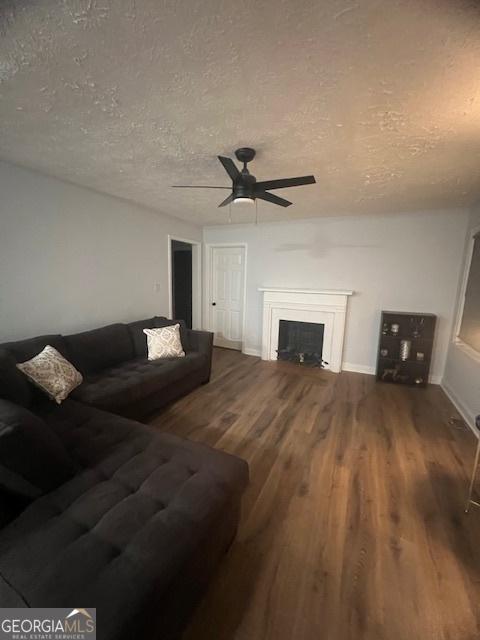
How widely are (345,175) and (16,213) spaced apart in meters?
3.13

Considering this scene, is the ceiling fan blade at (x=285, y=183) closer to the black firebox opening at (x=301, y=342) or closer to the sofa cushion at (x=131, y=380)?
the sofa cushion at (x=131, y=380)

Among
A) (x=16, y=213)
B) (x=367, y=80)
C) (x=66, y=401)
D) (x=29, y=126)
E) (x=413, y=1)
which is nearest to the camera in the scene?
(x=413, y=1)

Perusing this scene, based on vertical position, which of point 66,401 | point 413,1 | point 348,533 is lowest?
point 348,533

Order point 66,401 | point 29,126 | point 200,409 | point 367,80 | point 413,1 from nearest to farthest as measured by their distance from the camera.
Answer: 1. point 413,1
2. point 367,80
3. point 29,126
4. point 66,401
5. point 200,409

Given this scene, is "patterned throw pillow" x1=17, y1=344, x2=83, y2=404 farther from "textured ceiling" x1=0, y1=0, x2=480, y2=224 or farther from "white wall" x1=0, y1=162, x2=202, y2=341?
"textured ceiling" x1=0, y1=0, x2=480, y2=224

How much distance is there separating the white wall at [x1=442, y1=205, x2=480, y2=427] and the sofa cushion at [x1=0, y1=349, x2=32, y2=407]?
4.09 metres

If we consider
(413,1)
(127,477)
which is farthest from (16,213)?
(413,1)

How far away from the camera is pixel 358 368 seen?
4.22 meters

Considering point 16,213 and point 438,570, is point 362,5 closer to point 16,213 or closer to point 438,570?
point 438,570

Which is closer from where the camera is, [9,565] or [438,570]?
[9,565]

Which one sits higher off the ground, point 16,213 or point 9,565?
point 16,213

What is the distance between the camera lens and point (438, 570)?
54.2 inches

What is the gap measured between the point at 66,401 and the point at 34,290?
1.28 metres

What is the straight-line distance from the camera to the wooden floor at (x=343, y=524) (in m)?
1.17
